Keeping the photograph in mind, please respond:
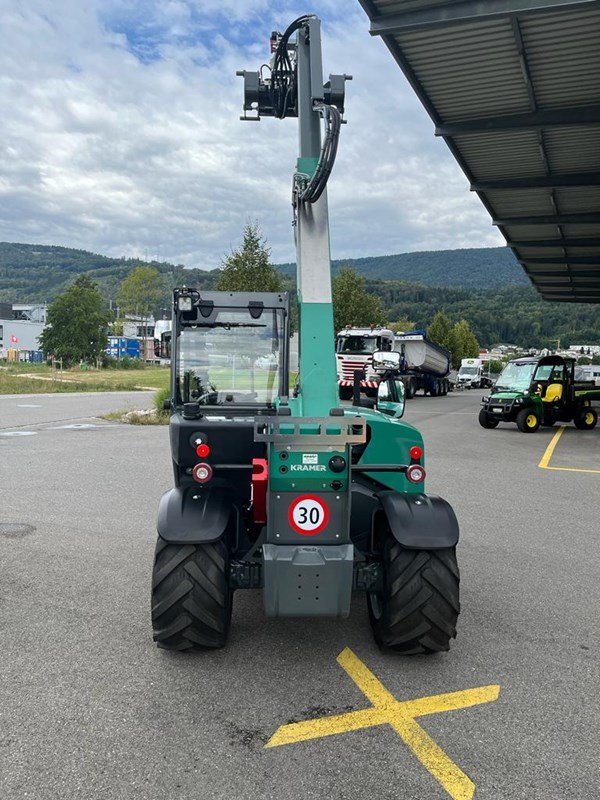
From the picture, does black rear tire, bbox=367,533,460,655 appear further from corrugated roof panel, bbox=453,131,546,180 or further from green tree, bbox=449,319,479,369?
green tree, bbox=449,319,479,369

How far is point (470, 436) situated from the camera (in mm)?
17250

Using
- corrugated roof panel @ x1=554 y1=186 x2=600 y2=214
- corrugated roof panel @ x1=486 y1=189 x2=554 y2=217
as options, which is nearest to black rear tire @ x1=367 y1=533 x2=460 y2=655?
corrugated roof panel @ x1=486 y1=189 x2=554 y2=217

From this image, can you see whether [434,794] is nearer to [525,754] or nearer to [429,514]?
[525,754]

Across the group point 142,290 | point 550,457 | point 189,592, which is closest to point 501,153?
point 550,457

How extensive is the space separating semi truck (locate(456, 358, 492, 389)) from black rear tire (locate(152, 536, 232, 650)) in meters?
53.9

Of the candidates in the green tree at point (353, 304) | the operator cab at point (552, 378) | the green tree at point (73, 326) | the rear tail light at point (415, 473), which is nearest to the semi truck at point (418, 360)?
the green tree at point (353, 304)

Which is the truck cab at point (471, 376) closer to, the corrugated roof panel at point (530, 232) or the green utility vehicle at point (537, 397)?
the corrugated roof panel at point (530, 232)

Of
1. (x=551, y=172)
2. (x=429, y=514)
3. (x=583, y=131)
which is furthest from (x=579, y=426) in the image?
(x=429, y=514)

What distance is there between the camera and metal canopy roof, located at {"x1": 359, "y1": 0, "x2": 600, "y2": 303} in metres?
10.5

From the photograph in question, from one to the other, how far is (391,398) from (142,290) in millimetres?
84107

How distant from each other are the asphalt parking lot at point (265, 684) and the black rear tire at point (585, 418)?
13.8m

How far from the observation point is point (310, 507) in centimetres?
395

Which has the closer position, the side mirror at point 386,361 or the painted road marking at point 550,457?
the side mirror at point 386,361

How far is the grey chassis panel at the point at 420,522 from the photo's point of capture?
405 centimetres
